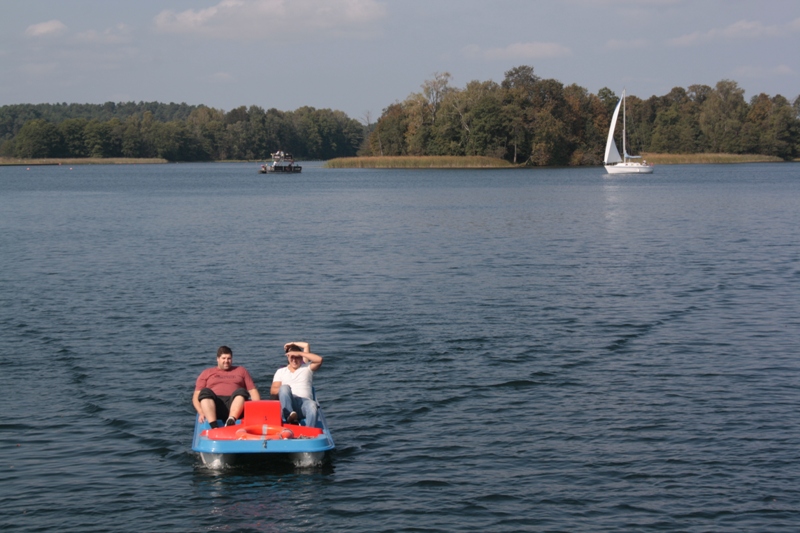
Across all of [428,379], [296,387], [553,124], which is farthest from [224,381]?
[553,124]

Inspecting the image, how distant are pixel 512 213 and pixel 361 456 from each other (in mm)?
41788

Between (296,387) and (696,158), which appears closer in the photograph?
(296,387)

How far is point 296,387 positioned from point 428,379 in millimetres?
4051

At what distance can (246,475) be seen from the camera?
1167 centimetres

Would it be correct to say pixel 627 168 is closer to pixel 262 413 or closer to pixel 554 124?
pixel 554 124

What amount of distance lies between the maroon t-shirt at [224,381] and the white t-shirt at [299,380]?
18.5 inches

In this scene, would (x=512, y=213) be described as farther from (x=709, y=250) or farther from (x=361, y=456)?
(x=361, y=456)

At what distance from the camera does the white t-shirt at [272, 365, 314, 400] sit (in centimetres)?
1273

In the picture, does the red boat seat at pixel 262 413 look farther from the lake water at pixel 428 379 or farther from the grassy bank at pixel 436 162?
the grassy bank at pixel 436 162

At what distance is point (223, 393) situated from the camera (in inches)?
499

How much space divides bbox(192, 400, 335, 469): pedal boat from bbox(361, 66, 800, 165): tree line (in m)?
121

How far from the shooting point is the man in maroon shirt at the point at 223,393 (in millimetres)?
12031

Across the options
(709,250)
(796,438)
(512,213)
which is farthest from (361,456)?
(512,213)

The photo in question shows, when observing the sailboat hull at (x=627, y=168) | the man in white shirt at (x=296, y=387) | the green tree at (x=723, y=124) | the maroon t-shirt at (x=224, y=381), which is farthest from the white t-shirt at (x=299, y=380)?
the green tree at (x=723, y=124)
